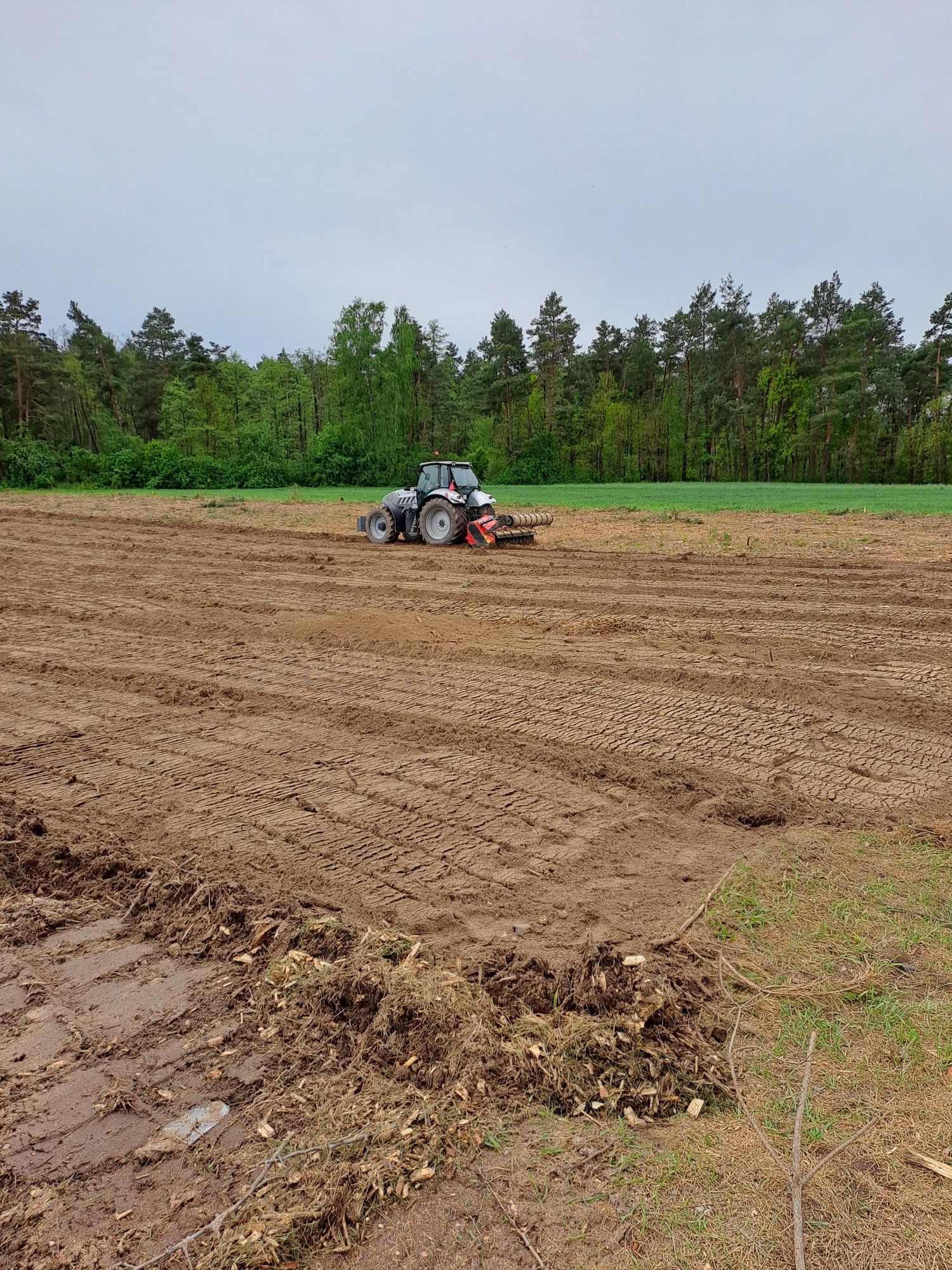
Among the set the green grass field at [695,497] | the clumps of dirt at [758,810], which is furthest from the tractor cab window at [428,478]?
the clumps of dirt at [758,810]

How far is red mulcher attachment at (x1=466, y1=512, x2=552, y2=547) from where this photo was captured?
17.8 meters

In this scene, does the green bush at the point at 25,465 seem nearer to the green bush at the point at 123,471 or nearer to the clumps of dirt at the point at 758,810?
the green bush at the point at 123,471

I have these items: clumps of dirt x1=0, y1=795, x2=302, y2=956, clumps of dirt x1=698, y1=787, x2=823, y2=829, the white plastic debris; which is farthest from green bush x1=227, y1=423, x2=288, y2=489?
the white plastic debris

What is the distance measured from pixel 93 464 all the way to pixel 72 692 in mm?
47986

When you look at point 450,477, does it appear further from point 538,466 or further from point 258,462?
point 538,466

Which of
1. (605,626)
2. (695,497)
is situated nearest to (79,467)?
(695,497)

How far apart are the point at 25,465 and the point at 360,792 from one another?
161 ft

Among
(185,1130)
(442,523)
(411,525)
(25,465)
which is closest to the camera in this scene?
(185,1130)

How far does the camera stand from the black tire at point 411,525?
63.2ft

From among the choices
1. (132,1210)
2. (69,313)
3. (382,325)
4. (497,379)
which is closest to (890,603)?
(132,1210)

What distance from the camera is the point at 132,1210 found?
2.34 metres

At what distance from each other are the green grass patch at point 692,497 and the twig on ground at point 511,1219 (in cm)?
2584

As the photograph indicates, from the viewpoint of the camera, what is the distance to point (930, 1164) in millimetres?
2479

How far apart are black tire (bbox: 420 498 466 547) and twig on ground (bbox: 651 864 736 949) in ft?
47.8
